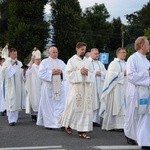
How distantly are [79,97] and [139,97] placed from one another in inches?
83.9

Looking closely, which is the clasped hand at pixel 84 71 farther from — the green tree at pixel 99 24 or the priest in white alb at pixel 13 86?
the green tree at pixel 99 24

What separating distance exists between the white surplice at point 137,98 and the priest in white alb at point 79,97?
1.62 m

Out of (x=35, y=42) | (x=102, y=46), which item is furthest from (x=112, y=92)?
(x=102, y=46)

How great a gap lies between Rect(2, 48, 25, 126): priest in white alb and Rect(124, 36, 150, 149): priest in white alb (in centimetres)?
526

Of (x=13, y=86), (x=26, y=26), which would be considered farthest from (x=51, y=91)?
(x=26, y=26)

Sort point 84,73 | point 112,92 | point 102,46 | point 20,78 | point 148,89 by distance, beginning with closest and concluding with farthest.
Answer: point 148,89 < point 84,73 < point 112,92 < point 20,78 < point 102,46

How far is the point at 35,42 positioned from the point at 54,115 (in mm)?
26887

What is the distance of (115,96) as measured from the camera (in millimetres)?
13211

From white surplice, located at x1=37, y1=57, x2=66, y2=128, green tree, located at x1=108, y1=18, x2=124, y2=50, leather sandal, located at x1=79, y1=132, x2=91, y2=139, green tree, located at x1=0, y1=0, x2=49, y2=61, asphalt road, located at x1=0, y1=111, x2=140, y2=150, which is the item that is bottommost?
asphalt road, located at x1=0, y1=111, x2=140, y2=150

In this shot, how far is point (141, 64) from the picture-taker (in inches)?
391

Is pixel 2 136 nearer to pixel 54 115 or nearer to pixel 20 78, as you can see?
pixel 54 115

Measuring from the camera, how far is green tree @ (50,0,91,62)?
42.3m

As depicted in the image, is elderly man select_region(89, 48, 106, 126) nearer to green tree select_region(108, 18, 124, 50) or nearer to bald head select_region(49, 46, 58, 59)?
bald head select_region(49, 46, 58, 59)

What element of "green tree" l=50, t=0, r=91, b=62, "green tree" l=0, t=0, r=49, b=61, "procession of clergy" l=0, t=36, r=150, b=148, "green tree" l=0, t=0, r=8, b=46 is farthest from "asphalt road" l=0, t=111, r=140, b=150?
"green tree" l=0, t=0, r=8, b=46
